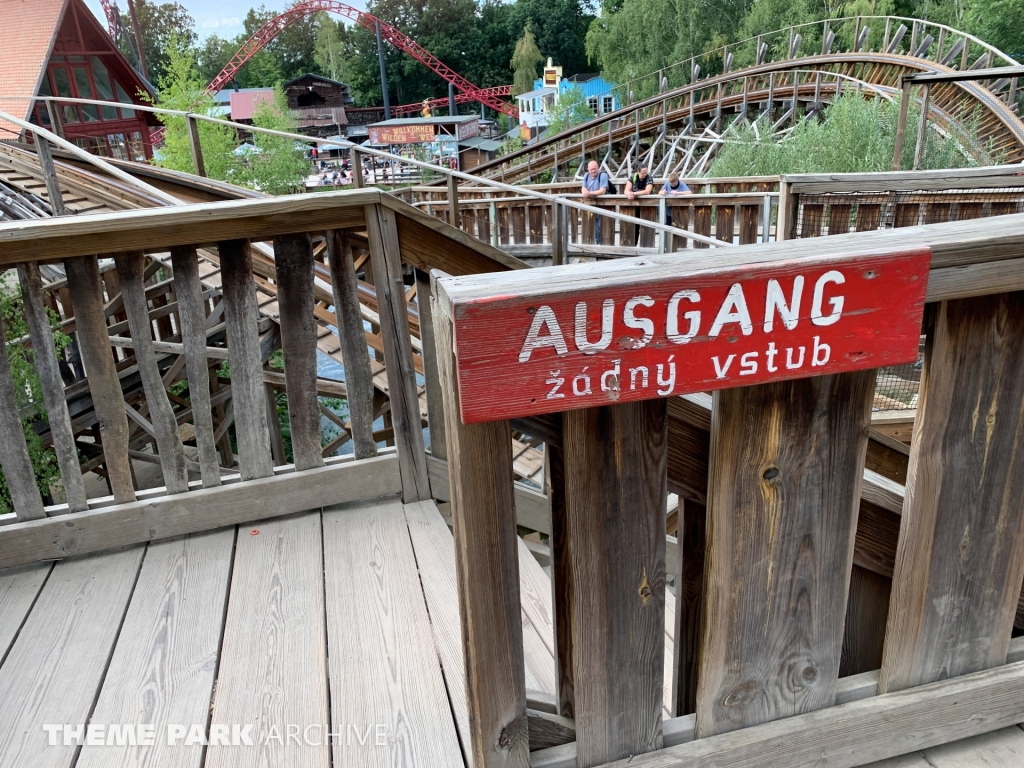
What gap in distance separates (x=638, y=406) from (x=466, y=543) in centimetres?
32

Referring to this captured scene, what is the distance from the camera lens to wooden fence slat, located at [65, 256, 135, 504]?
75.8 inches

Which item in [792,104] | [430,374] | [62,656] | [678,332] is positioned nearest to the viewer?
[678,332]

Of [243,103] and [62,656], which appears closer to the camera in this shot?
[62,656]

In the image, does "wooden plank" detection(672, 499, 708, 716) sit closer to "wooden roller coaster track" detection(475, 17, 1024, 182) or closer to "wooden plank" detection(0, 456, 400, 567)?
"wooden plank" detection(0, 456, 400, 567)

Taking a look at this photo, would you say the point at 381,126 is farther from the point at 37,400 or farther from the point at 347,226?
the point at 347,226

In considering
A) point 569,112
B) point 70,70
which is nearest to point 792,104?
point 70,70

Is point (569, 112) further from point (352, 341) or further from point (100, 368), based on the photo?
point (100, 368)

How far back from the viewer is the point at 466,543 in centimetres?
109

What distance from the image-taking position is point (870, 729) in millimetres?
1348

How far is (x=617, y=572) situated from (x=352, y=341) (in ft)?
4.29

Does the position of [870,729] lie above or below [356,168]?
below

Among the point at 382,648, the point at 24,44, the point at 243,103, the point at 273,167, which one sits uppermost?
the point at 24,44

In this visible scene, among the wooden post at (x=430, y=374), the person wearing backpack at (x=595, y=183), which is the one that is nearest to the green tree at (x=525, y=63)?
the person wearing backpack at (x=595, y=183)

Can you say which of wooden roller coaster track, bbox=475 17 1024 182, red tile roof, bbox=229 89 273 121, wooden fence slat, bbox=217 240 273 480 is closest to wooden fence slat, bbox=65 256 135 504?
wooden fence slat, bbox=217 240 273 480
